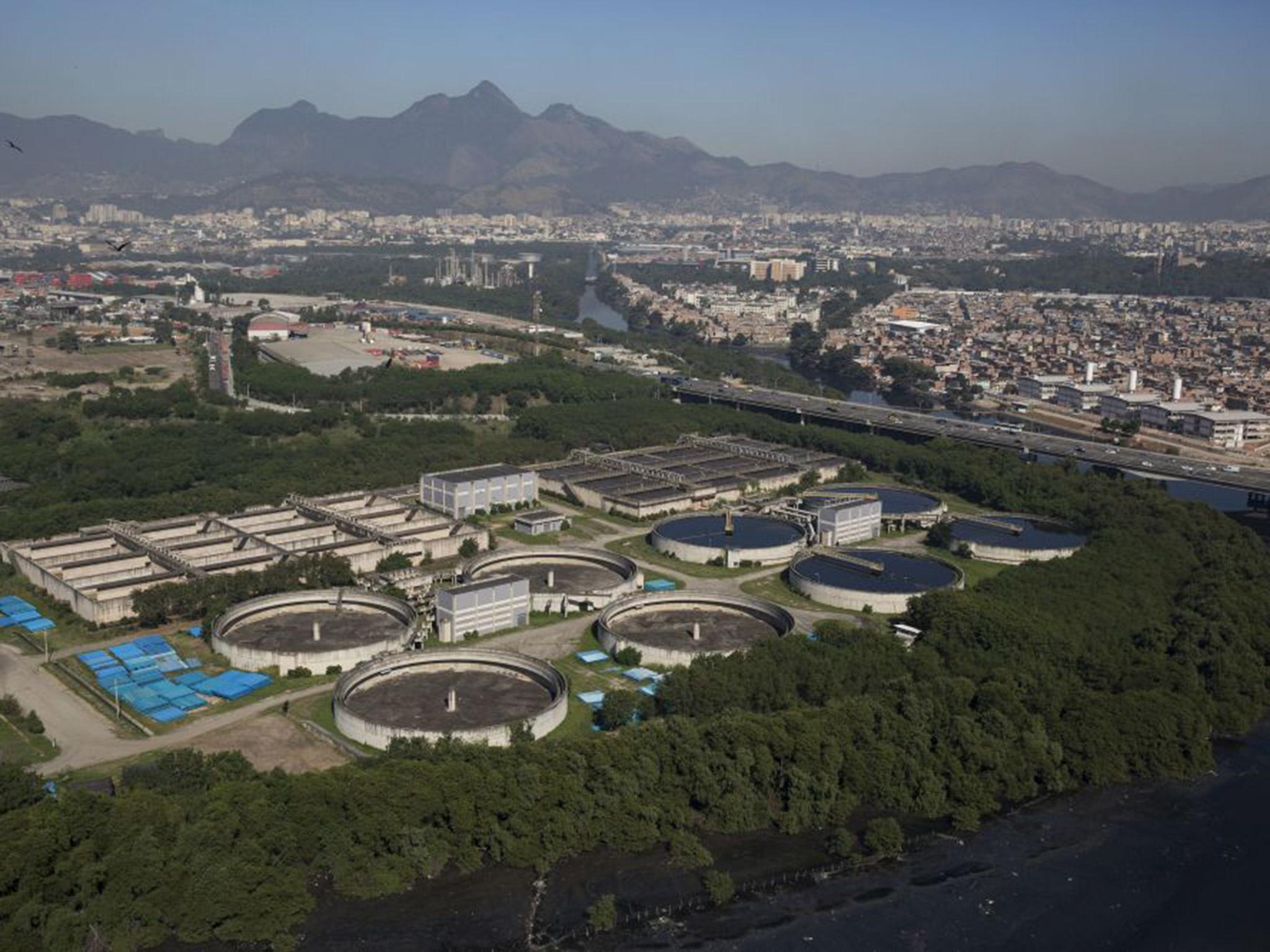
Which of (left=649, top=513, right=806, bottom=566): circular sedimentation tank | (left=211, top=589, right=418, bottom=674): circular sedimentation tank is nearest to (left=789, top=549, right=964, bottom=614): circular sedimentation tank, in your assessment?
(left=649, top=513, right=806, bottom=566): circular sedimentation tank

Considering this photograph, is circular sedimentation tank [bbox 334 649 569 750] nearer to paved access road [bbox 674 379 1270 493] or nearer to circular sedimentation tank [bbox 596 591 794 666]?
circular sedimentation tank [bbox 596 591 794 666]

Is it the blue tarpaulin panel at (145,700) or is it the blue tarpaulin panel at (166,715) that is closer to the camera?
the blue tarpaulin panel at (166,715)

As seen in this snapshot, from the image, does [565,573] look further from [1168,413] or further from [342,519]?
[1168,413]

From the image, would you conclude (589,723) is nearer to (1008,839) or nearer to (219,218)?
(1008,839)

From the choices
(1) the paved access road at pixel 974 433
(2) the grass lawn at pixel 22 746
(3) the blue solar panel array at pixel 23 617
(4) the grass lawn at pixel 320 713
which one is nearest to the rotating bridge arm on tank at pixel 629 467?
(1) the paved access road at pixel 974 433

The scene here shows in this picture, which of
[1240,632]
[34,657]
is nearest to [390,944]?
[34,657]

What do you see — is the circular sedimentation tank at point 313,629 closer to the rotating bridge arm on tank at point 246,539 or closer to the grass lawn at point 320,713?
the grass lawn at point 320,713
